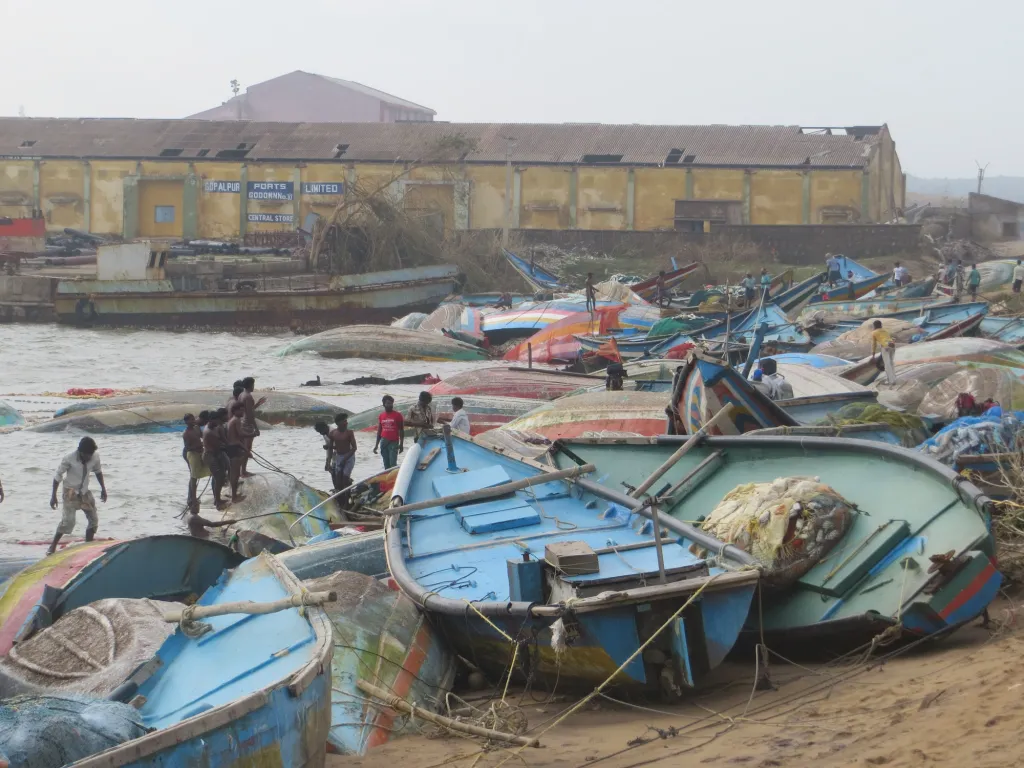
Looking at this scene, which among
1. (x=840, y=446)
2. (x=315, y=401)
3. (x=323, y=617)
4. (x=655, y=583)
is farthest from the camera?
(x=315, y=401)

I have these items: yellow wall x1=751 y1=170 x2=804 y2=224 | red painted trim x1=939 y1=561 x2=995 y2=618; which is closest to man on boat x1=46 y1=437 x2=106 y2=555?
red painted trim x1=939 y1=561 x2=995 y2=618

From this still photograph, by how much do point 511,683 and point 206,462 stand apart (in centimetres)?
680

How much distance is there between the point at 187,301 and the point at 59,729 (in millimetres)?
37281

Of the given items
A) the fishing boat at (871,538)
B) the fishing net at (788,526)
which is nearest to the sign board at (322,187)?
the fishing boat at (871,538)

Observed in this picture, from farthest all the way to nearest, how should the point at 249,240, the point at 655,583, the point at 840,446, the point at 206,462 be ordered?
the point at 249,240, the point at 206,462, the point at 840,446, the point at 655,583

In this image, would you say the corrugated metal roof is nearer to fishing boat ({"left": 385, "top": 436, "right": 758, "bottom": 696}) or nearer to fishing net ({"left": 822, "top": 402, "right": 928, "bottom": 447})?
fishing net ({"left": 822, "top": 402, "right": 928, "bottom": 447})

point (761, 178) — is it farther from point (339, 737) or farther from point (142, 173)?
point (339, 737)

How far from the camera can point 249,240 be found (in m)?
52.9

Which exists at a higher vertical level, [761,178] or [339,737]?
[761,178]

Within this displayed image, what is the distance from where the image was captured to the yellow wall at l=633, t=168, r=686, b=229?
54656 mm

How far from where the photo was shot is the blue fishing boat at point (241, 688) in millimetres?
5691

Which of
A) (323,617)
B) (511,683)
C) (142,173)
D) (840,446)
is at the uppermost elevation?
(142,173)

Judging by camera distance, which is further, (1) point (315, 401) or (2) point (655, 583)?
(1) point (315, 401)

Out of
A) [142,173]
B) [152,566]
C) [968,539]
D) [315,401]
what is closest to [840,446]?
[968,539]
